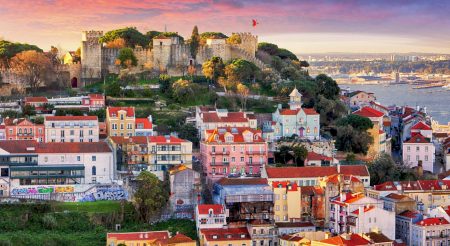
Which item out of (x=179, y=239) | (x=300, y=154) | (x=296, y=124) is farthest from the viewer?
(x=296, y=124)

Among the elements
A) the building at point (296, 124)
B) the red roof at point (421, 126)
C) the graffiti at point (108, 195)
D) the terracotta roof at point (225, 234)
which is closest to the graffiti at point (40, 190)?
the graffiti at point (108, 195)

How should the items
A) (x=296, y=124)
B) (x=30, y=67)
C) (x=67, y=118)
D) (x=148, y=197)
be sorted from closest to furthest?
(x=148, y=197) → (x=67, y=118) → (x=296, y=124) → (x=30, y=67)

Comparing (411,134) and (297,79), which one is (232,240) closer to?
(411,134)

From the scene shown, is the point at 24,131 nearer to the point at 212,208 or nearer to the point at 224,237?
the point at 212,208

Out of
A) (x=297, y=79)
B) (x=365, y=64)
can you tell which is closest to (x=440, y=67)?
(x=365, y=64)

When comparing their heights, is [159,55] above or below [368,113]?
above

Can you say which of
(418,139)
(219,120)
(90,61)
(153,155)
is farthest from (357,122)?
(90,61)
